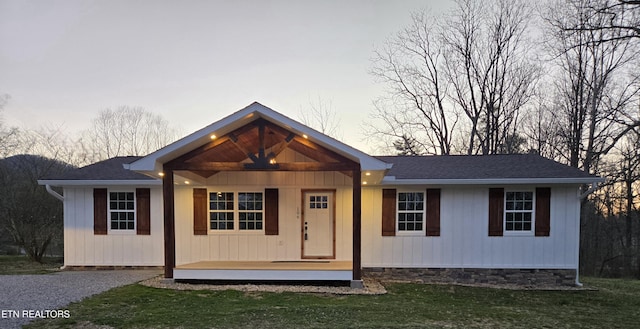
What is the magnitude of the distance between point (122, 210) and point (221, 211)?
2754mm

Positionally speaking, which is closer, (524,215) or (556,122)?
(524,215)

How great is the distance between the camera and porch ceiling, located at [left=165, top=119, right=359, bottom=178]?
7707 mm

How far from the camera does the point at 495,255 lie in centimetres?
935

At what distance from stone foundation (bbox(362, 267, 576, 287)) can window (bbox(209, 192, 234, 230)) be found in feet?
12.9

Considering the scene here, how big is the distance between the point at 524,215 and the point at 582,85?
35.8 ft

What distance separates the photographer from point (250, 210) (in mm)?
9969

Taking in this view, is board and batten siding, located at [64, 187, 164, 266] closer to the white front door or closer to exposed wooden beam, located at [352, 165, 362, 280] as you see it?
the white front door

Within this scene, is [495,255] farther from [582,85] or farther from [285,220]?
[582,85]

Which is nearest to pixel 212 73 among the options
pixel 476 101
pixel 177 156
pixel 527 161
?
pixel 177 156

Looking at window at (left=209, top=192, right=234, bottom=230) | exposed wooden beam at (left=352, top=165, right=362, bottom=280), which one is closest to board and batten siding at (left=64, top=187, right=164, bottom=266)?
window at (left=209, top=192, right=234, bottom=230)

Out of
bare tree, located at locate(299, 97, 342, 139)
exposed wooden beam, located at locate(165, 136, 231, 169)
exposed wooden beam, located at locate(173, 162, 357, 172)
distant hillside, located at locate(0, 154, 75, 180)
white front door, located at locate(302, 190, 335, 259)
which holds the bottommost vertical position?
white front door, located at locate(302, 190, 335, 259)

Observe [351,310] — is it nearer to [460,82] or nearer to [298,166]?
[298,166]

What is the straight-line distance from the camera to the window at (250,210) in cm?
995

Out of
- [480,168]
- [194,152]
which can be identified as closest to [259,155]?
[194,152]
